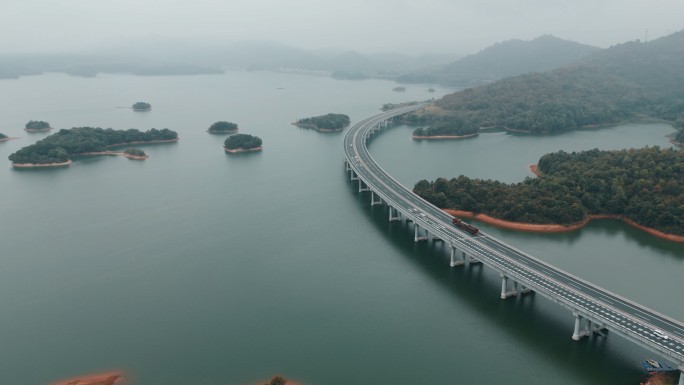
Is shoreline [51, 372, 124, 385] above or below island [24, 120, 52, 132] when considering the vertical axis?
below

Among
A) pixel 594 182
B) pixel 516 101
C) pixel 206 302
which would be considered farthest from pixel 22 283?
pixel 516 101

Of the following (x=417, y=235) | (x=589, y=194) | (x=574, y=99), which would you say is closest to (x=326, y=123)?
(x=589, y=194)

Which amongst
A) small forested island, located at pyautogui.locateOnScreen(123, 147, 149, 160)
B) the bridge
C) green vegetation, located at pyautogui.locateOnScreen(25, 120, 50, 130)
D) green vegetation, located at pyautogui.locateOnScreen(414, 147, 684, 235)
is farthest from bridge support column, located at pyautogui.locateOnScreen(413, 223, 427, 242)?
green vegetation, located at pyautogui.locateOnScreen(25, 120, 50, 130)

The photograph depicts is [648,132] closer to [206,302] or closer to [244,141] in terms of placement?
[244,141]

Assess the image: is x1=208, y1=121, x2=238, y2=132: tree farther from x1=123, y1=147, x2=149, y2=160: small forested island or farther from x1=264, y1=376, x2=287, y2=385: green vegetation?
x1=264, y1=376, x2=287, y2=385: green vegetation

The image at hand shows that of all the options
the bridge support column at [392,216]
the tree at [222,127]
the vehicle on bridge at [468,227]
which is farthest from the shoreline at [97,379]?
the tree at [222,127]

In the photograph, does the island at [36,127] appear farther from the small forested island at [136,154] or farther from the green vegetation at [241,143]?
the green vegetation at [241,143]

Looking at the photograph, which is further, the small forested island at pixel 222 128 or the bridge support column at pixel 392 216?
the small forested island at pixel 222 128
